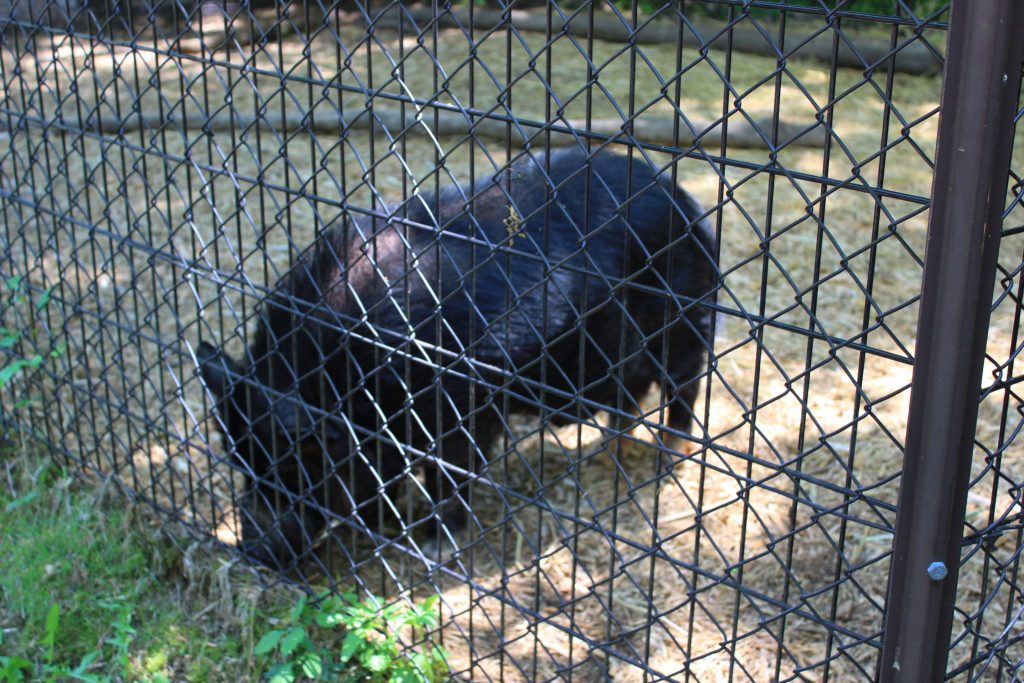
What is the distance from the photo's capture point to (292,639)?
3277 millimetres

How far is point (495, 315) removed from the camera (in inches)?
153

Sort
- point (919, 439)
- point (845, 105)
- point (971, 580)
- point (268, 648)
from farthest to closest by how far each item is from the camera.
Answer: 1. point (845, 105)
2. point (971, 580)
3. point (268, 648)
4. point (919, 439)

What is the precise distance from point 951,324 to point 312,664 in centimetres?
221

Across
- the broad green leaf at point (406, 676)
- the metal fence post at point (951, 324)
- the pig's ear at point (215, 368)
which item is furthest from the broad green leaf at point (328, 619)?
the metal fence post at point (951, 324)

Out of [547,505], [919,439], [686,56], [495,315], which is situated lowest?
[547,505]

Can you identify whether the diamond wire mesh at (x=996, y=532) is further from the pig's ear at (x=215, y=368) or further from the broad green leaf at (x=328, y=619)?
the pig's ear at (x=215, y=368)

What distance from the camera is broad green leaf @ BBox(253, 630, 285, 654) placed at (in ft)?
10.9

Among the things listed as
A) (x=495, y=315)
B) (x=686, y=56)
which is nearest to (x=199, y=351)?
(x=495, y=315)

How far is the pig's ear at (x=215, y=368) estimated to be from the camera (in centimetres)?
381

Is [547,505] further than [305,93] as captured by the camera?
No

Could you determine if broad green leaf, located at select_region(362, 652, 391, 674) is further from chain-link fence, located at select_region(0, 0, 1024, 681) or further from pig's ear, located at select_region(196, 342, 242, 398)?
pig's ear, located at select_region(196, 342, 242, 398)

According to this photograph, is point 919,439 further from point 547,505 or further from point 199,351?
point 199,351

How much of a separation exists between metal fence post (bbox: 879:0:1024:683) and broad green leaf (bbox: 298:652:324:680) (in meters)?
1.78

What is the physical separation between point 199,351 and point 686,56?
6104 millimetres
